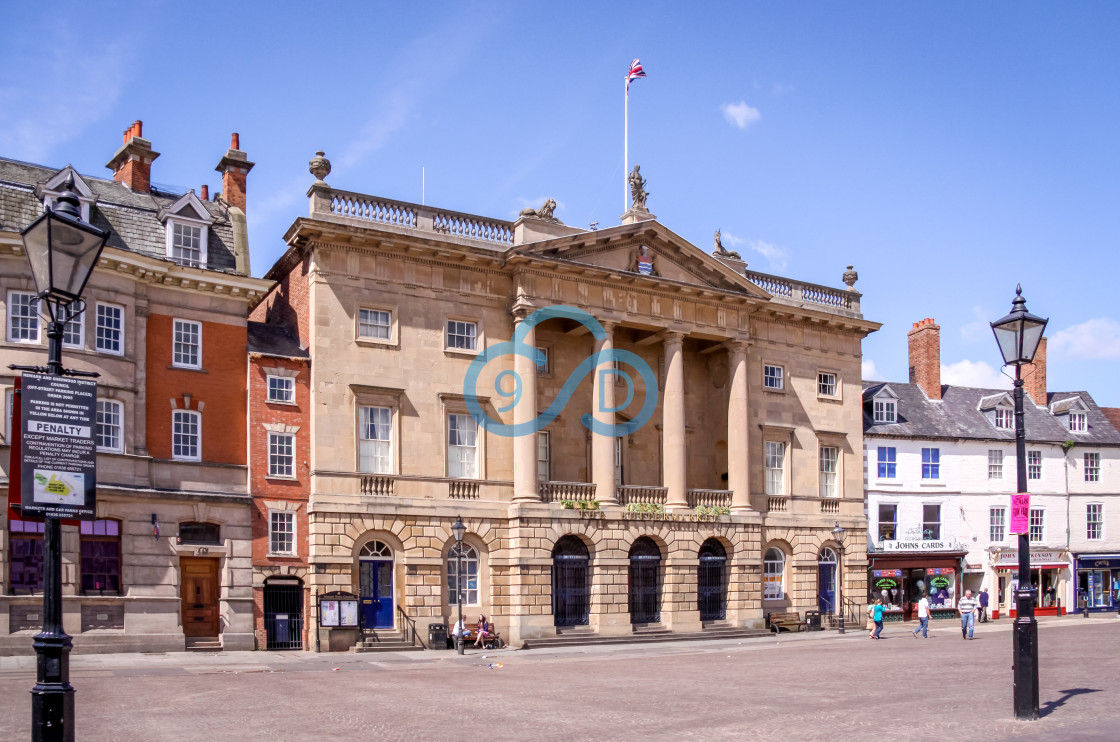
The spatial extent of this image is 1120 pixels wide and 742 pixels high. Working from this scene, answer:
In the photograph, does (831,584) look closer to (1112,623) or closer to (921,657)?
(1112,623)

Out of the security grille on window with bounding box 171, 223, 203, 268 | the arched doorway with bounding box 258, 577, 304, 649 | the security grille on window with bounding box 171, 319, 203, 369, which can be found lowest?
the arched doorway with bounding box 258, 577, 304, 649

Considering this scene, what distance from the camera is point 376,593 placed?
3794 centimetres

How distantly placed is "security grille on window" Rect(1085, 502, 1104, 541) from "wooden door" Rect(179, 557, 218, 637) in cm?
4395

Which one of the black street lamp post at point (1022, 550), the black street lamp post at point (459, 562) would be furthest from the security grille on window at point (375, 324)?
the black street lamp post at point (1022, 550)

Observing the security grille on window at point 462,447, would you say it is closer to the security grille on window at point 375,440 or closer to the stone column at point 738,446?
the security grille on window at point 375,440

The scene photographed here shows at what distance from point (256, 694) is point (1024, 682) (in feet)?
46.0

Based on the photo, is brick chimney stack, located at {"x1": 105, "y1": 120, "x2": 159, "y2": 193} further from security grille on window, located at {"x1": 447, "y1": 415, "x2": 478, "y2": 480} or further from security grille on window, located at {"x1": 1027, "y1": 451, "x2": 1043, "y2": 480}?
security grille on window, located at {"x1": 1027, "y1": 451, "x2": 1043, "y2": 480}

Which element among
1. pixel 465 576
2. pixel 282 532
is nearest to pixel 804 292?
pixel 465 576

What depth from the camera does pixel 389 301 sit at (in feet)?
128

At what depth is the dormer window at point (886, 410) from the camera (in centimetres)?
5447

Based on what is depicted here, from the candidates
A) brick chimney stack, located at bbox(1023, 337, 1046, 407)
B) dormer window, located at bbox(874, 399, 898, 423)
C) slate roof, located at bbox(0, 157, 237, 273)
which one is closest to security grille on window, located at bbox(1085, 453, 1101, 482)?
brick chimney stack, located at bbox(1023, 337, 1046, 407)

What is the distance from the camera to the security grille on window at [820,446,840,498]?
49.2 m

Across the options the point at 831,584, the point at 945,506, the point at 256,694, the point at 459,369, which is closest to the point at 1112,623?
the point at 945,506

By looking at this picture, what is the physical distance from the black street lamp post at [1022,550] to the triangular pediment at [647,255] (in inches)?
950
